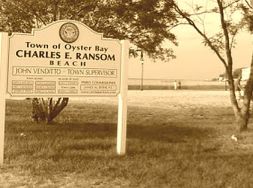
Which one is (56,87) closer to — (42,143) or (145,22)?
(42,143)

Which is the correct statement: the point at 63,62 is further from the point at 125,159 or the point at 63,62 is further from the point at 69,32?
the point at 125,159

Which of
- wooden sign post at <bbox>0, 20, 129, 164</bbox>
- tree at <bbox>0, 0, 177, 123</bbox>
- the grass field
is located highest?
tree at <bbox>0, 0, 177, 123</bbox>

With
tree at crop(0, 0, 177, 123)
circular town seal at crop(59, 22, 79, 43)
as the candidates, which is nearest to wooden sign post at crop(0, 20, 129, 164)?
circular town seal at crop(59, 22, 79, 43)

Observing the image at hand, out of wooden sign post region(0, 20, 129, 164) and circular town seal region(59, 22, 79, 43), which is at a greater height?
circular town seal region(59, 22, 79, 43)

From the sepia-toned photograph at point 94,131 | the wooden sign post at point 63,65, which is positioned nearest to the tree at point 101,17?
the sepia-toned photograph at point 94,131

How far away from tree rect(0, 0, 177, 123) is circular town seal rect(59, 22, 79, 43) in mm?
4191

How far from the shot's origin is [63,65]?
27.1ft

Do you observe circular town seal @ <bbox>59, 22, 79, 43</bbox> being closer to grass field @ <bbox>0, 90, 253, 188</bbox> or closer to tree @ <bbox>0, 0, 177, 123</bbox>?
grass field @ <bbox>0, 90, 253, 188</bbox>

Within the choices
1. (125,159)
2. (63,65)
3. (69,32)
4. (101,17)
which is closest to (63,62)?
(63,65)

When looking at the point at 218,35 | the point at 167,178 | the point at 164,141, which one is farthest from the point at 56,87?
the point at 218,35

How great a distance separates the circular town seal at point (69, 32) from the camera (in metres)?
8.28

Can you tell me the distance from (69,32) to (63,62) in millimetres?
547

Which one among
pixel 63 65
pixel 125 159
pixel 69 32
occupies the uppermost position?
pixel 69 32

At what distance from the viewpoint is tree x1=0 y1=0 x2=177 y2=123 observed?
492 inches
